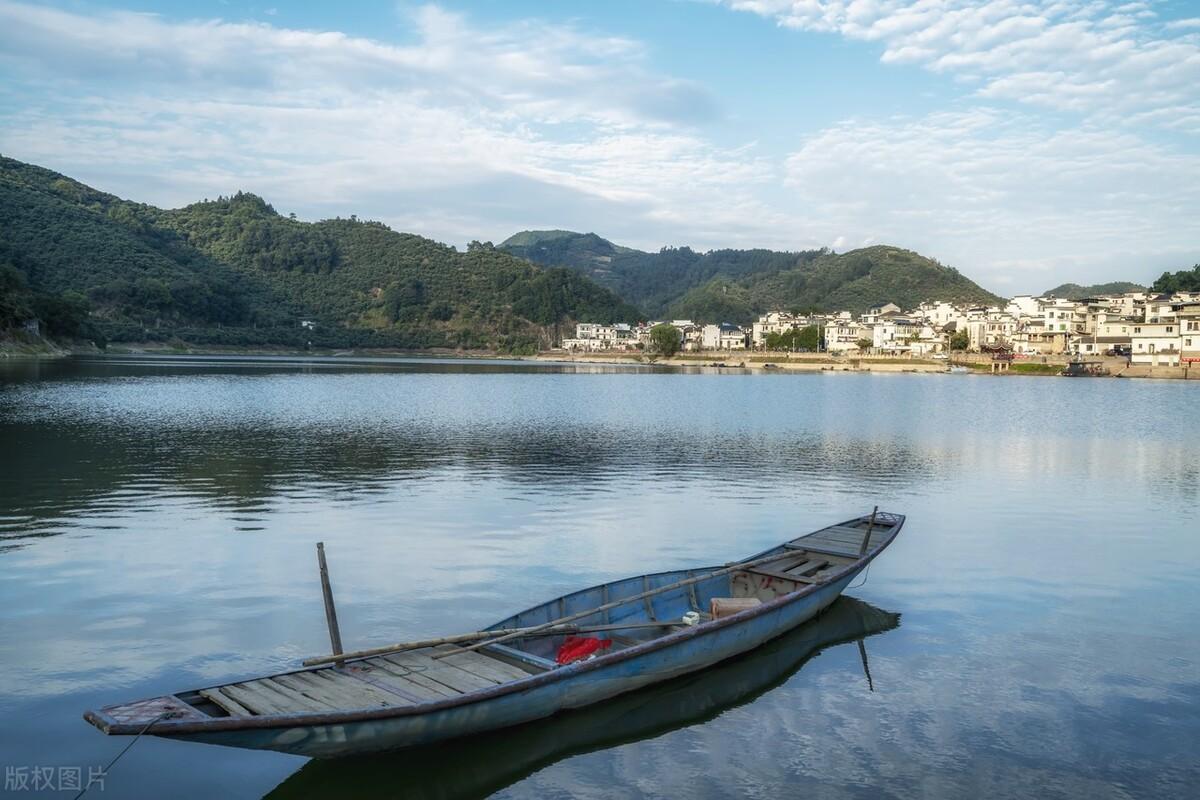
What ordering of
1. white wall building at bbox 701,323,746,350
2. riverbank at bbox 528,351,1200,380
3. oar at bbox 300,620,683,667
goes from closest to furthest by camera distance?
oar at bbox 300,620,683,667 → riverbank at bbox 528,351,1200,380 → white wall building at bbox 701,323,746,350

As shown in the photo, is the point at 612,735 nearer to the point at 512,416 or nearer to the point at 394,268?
the point at 512,416

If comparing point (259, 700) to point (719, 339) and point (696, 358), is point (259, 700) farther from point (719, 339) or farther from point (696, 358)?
point (719, 339)

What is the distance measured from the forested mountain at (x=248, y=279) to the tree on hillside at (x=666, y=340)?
30591mm

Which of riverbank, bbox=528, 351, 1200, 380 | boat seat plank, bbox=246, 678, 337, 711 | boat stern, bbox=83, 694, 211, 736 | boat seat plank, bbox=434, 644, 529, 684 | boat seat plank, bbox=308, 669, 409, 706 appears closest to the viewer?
Answer: boat stern, bbox=83, 694, 211, 736

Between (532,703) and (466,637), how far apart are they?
1164 mm

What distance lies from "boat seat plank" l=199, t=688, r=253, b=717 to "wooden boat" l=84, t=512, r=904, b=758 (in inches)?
0.6

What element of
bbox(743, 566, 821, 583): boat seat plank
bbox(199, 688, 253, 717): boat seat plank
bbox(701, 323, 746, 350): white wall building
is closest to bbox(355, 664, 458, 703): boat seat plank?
bbox(199, 688, 253, 717): boat seat plank

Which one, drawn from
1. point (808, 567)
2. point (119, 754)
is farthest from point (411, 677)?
point (808, 567)

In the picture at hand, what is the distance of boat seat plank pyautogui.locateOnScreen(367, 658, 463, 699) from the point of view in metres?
7.76

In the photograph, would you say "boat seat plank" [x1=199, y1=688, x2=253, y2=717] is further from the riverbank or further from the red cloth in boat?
the riverbank

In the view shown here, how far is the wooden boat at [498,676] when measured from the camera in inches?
263

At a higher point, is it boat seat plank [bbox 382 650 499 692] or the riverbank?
the riverbank

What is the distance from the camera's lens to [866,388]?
7400 cm

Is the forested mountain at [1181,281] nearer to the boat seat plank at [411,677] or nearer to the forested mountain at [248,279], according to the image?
the forested mountain at [248,279]
